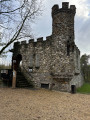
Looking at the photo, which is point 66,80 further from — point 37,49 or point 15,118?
point 15,118

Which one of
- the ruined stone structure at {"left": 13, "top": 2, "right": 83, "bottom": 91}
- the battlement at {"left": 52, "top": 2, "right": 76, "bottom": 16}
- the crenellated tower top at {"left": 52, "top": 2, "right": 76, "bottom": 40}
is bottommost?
the ruined stone structure at {"left": 13, "top": 2, "right": 83, "bottom": 91}

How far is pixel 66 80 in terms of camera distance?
35.2ft

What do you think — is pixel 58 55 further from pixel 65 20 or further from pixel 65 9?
pixel 65 9

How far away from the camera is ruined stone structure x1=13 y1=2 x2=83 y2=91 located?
35.9 feet

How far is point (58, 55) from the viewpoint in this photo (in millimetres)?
11344

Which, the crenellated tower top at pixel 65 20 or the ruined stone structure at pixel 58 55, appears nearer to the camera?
the ruined stone structure at pixel 58 55

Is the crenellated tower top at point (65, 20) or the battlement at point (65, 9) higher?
the battlement at point (65, 9)

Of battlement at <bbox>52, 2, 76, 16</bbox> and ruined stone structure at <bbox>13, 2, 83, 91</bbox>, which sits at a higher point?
battlement at <bbox>52, 2, 76, 16</bbox>

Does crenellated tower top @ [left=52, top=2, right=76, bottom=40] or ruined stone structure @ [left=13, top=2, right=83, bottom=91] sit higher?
crenellated tower top @ [left=52, top=2, right=76, bottom=40]

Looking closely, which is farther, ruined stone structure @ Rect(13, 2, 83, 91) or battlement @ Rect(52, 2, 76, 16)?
battlement @ Rect(52, 2, 76, 16)

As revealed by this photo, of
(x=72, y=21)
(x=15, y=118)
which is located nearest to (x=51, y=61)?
(x=72, y=21)

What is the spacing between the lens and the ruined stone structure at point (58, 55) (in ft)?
35.9

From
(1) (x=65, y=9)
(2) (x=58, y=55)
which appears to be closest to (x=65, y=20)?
(1) (x=65, y=9)

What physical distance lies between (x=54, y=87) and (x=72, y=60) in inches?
123
